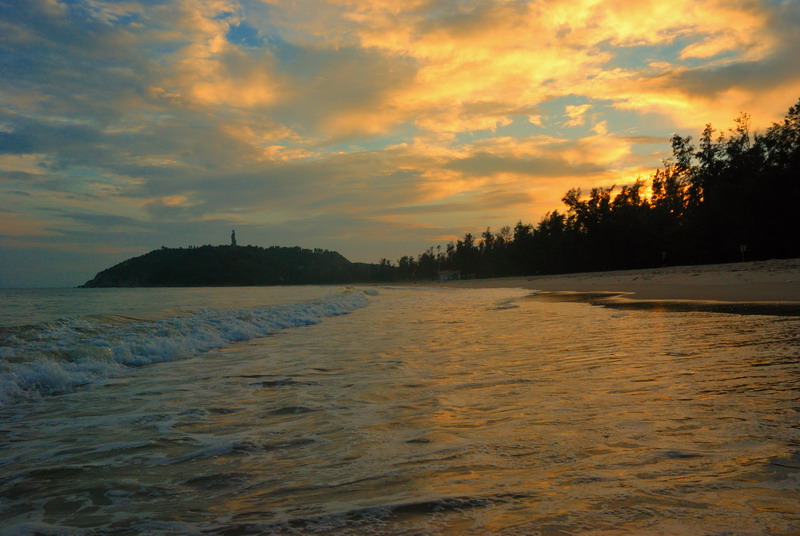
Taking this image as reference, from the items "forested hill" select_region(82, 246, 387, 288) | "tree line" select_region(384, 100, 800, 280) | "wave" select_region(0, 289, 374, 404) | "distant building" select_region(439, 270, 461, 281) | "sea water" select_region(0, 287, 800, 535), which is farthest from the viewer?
"distant building" select_region(439, 270, 461, 281)

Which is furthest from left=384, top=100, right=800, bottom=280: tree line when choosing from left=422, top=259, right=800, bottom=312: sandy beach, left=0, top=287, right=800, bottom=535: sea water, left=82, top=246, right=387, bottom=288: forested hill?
left=82, top=246, right=387, bottom=288: forested hill

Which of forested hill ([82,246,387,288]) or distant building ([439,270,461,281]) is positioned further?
distant building ([439,270,461,281])

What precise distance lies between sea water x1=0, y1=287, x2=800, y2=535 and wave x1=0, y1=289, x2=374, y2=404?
57mm

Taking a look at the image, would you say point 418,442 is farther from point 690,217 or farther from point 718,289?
point 690,217

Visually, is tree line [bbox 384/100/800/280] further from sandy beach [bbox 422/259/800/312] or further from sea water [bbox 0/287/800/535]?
sea water [bbox 0/287/800/535]

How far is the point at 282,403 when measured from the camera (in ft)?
17.3

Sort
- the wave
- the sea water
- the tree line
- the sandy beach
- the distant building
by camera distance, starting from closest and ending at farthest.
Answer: the sea water < the wave < the sandy beach < the tree line < the distant building

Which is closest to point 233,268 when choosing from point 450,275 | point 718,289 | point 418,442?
point 450,275

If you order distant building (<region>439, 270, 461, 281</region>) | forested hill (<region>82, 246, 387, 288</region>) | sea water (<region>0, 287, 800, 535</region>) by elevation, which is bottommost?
sea water (<region>0, 287, 800, 535</region>)

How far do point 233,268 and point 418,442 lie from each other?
135m

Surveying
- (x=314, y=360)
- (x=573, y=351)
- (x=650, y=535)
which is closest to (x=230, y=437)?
(x=650, y=535)

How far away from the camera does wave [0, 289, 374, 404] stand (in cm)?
675

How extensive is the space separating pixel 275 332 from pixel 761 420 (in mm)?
12104

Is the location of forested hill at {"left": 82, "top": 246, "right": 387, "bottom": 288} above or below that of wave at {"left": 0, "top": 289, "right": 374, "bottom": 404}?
above
